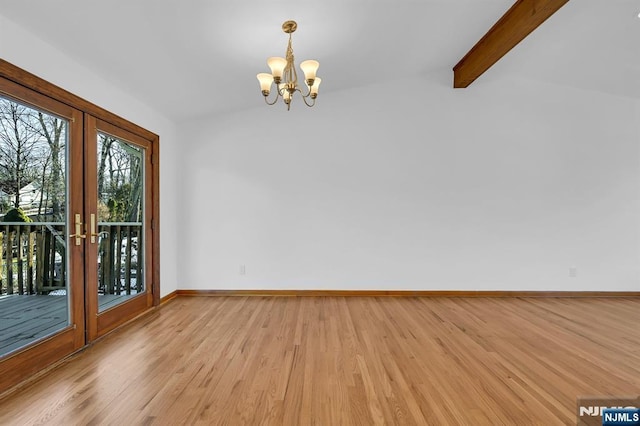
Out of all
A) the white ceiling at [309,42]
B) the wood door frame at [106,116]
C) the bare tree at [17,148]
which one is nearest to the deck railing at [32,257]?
the bare tree at [17,148]

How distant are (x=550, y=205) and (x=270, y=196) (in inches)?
152

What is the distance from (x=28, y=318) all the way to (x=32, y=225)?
2.21ft

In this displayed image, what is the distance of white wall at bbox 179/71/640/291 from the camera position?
401cm

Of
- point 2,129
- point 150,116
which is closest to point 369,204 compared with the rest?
point 150,116

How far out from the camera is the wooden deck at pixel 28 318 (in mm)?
1952

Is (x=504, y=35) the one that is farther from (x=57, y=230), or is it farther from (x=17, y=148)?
(x=57, y=230)

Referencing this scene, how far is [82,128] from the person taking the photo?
8.13 feet

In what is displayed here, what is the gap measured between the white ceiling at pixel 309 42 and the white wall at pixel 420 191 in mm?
329

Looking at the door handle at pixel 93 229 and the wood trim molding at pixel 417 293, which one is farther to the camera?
the wood trim molding at pixel 417 293

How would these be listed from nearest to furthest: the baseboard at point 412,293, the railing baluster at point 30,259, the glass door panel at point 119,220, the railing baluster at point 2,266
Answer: the railing baluster at point 2,266, the railing baluster at point 30,259, the glass door panel at point 119,220, the baseboard at point 412,293

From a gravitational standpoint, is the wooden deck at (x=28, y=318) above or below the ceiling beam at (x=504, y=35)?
below

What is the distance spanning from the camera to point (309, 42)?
2803 millimetres

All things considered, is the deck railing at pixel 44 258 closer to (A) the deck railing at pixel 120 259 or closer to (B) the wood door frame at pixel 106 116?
(A) the deck railing at pixel 120 259

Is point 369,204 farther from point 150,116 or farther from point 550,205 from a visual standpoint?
point 150,116
